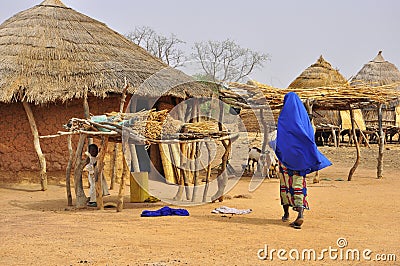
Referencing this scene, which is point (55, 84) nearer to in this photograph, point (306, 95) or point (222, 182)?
point (222, 182)

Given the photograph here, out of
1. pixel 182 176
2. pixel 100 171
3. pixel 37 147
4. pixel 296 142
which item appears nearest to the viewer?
pixel 296 142

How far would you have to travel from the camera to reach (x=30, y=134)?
11.3 m

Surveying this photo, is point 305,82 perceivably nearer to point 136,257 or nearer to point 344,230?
point 344,230

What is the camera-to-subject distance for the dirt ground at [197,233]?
4.88 m

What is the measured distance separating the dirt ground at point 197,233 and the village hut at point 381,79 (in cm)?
1743

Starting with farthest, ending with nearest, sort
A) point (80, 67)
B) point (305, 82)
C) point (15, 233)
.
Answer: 1. point (305, 82)
2. point (80, 67)
3. point (15, 233)

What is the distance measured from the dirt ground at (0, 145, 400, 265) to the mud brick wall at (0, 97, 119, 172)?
1.78 meters

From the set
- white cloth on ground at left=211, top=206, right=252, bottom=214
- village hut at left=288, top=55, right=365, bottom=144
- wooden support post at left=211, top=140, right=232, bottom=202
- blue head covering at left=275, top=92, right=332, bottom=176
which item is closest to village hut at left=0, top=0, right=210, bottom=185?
wooden support post at left=211, top=140, right=232, bottom=202

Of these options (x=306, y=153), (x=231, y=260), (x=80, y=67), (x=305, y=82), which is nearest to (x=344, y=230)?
(x=306, y=153)

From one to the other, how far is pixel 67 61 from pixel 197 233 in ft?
22.4

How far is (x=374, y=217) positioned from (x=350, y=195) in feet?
8.19

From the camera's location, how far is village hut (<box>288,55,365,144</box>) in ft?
78.6

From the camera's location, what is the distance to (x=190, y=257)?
4.85 metres

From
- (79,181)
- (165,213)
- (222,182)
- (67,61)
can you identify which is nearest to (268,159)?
(222,182)
